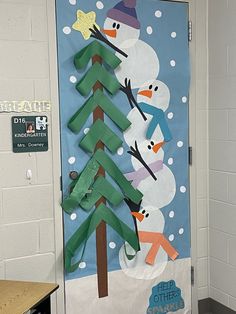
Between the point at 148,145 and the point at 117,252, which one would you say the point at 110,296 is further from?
the point at 148,145

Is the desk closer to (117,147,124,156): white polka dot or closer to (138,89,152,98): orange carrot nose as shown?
(117,147,124,156): white polka dot

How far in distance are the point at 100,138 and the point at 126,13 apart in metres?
0.85

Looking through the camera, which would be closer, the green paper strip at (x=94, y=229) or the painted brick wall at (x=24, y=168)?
the painted brick wall at (x=24, y=168)

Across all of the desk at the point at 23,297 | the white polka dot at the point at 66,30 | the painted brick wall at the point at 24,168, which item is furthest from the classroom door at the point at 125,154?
the desk at the point at 23,297

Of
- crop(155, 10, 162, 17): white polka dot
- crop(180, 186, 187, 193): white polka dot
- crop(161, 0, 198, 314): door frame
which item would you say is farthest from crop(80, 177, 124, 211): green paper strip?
crop(155, 10, 162, 17): white polka dot

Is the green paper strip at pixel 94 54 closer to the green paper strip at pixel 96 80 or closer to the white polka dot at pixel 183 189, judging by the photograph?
the green paper strip at pixel 96 80

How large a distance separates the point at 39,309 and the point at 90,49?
62.0 inches

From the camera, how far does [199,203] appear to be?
3.40 meters

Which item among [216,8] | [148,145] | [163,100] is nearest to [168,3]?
[216,8]

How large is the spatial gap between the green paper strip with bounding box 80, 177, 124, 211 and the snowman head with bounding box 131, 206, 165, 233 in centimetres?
20

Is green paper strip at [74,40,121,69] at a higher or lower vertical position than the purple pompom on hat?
lower

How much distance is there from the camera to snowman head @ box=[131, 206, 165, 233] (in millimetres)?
3145

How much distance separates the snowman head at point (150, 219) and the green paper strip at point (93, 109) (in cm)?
59

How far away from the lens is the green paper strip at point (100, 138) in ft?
9.56
